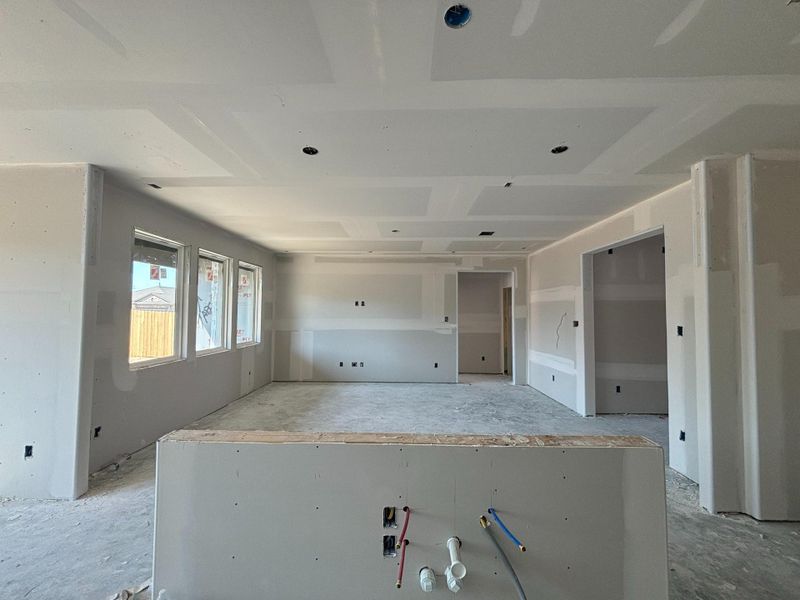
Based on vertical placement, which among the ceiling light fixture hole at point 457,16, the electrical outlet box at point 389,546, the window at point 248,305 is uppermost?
the ceiling light fixture hole at point 457,16

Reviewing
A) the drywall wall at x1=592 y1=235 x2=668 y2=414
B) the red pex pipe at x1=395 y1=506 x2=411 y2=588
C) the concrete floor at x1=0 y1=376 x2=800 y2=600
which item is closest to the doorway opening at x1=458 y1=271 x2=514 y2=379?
the drywall wall at x1=592 y1=235 x2=668 y2=414

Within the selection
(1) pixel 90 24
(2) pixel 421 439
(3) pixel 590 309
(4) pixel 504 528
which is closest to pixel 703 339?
(3) pixel 590 309

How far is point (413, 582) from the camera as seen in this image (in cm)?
121

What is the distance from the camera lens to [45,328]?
2.33 meters

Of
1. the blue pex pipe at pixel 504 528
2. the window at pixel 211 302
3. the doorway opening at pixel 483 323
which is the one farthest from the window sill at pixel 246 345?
the blue pex pipe at pixel 504 528

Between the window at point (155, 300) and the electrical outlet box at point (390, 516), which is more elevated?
the window at point (155, 300)

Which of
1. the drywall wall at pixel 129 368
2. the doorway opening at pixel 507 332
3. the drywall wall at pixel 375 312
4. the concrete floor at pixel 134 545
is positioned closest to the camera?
the concrete floor at pixel 134 545

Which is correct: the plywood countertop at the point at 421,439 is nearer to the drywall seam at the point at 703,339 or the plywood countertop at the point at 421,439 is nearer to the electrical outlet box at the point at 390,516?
the electrical outlet box at the point at 390,516

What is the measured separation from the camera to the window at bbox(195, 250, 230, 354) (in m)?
4.04

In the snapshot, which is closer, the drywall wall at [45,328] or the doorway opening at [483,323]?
the drywall wall at [45,328]

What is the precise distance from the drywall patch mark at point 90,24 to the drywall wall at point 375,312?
4869 mm

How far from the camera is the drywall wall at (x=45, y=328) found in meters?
2.28

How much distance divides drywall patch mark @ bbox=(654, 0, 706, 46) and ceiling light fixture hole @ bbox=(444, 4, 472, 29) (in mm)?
750

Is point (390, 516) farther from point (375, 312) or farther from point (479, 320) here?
point (479, 320)
